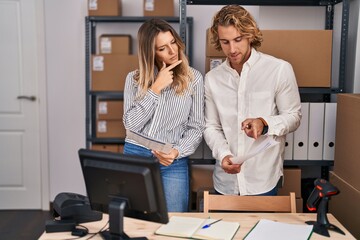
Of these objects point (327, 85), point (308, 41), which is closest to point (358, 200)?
point (327, 85)

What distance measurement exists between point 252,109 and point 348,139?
0.50 metres

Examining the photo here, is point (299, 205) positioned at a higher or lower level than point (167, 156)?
lower

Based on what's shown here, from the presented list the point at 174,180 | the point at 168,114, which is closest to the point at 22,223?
the point at 174,180

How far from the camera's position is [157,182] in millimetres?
1312

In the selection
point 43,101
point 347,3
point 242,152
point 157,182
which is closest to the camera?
point 157,182

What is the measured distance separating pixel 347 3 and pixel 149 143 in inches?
56.4

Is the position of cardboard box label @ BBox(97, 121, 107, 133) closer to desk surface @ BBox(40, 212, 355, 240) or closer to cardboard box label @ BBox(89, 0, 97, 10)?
cardboard box label @ BBox(89, 0, 97, 10)

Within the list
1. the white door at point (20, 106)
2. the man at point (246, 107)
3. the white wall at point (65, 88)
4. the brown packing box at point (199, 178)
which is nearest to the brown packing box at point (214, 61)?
the man at point (246, 107)

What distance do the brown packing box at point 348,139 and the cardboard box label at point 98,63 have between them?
173 cm

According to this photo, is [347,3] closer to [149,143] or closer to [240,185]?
[240,185]

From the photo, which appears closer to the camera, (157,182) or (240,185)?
(157,182)

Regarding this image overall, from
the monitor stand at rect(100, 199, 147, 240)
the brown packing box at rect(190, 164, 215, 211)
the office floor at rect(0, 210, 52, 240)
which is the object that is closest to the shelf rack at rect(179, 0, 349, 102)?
the brown packing box at rect(190, 164, 215, 211)

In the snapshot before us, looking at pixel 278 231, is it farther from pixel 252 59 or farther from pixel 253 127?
pixel 252 59

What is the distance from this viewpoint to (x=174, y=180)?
77.5 inches
